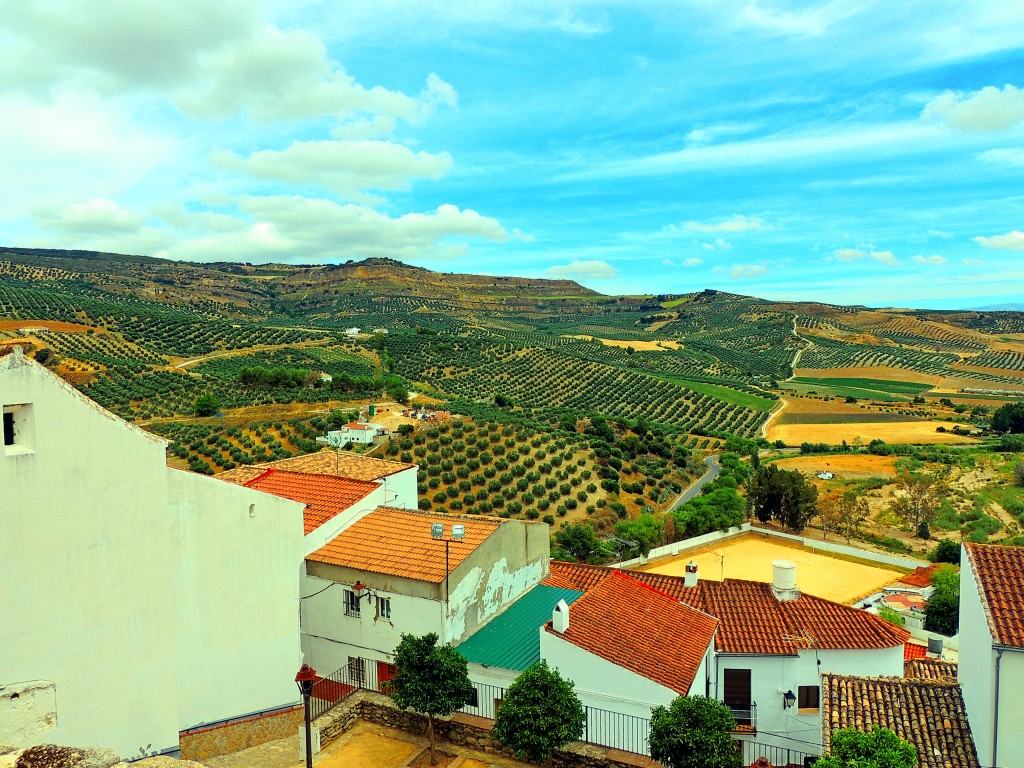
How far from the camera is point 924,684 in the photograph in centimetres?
1183

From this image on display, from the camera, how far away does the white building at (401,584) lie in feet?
46.0

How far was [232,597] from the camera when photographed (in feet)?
42.6

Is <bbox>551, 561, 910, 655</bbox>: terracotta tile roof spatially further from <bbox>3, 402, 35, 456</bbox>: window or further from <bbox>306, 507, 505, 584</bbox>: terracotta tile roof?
<bbox>3, 402, 35, 456</bbox>: window

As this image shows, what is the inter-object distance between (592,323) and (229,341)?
11887cm

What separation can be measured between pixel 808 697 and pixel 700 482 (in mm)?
39610

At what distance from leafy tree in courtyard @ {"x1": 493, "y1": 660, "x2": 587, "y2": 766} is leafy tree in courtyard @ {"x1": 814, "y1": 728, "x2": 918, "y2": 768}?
3.71 metres

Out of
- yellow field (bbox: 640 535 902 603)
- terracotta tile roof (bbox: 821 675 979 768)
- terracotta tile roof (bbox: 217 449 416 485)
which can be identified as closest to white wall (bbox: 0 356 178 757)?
terracotta tile roof (bbox: 217 449 416 485)

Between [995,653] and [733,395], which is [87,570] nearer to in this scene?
[995,653]

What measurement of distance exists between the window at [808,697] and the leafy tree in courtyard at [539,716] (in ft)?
22.1

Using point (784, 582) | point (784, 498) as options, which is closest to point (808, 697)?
point (784, 582)

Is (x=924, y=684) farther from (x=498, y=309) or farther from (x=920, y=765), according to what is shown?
(x=498, y=309)

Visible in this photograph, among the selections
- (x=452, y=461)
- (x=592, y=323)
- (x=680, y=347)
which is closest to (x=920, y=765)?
(x=452, y=461)

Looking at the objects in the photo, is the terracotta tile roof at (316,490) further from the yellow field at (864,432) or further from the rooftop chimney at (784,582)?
the yellow field at (864,432)

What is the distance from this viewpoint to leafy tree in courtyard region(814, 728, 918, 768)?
8.33 meters
